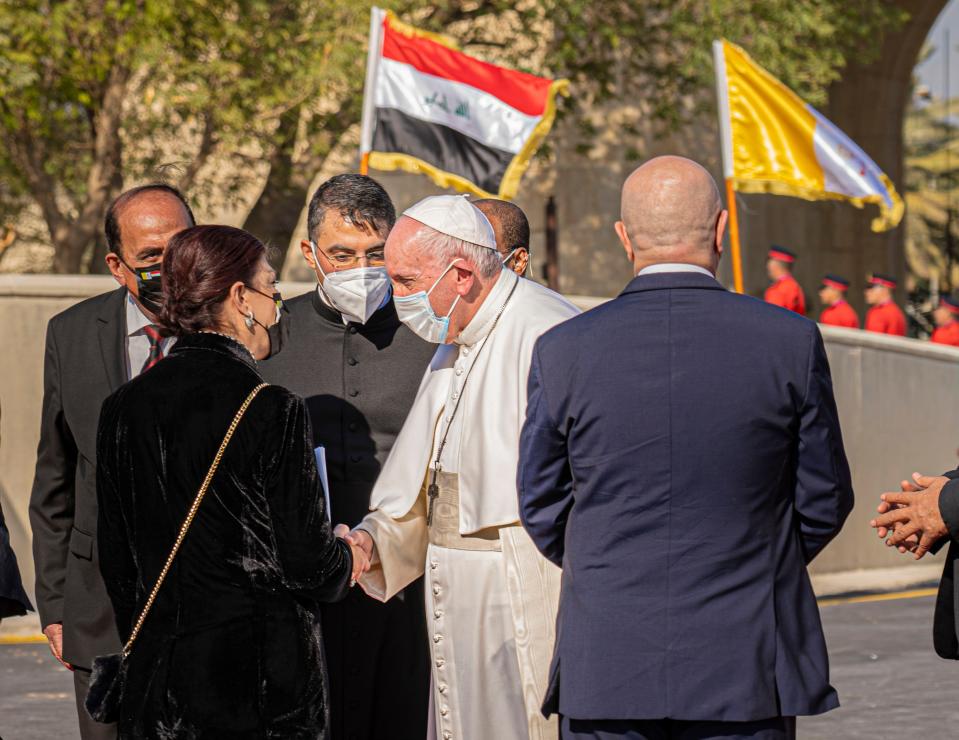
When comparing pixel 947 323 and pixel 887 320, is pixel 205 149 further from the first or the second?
pixel 947 323

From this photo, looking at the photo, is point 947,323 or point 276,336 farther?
point 947,323

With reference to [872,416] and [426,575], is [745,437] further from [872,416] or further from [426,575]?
[872,416]

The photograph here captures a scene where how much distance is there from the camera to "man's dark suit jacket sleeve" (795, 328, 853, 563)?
343 centimetres

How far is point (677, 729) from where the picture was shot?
11.4 feet

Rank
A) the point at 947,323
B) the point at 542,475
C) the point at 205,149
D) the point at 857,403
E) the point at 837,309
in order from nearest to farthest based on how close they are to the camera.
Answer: the point at 542,475
the point at 857,403
the point at 205,149
the point at 837,309
the point at 947,323

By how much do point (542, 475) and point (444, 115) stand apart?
7.97m

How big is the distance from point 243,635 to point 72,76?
12.6 m

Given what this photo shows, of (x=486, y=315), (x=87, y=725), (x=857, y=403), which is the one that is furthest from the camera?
(x=857, y=403)

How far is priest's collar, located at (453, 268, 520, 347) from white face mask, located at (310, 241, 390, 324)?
611 mm

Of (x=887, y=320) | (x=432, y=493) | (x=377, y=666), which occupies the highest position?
(x=432, y=493)

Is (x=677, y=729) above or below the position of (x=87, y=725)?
above

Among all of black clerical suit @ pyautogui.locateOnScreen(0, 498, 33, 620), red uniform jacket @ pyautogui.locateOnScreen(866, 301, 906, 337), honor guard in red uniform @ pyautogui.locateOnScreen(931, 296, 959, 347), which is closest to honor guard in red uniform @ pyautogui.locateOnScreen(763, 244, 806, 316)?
red uniform jacket @ pyautogui.locateOnScreen(866, 301, 906, 337)

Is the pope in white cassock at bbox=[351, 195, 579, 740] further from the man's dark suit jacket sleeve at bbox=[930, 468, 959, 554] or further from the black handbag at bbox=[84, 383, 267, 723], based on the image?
the man's dark suit jacket sleeve at bbox=[930, 468, 959, 554]

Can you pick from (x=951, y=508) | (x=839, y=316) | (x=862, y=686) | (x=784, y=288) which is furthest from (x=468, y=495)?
(x=839, y=316)
